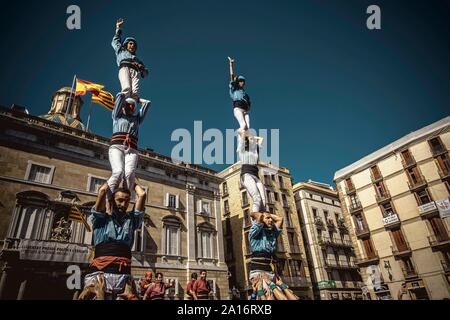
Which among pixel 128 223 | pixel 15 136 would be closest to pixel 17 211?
pixel 15 136

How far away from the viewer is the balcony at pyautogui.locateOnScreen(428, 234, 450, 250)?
80.5 ft

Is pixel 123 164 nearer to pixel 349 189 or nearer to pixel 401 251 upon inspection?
pixel 401 251

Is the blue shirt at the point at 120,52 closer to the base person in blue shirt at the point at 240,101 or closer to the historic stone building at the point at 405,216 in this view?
the base person in blue shirt at the point at 240,101

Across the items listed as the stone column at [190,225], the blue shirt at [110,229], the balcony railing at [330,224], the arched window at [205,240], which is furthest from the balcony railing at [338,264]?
the blue shirt at [110,229]

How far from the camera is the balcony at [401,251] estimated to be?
2672 cm

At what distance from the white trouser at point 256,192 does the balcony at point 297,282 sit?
2829 cm

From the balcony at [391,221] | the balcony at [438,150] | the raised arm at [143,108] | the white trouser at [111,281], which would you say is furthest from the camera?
the balcony at [391,221]

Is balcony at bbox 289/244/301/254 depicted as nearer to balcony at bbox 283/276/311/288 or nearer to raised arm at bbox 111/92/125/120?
balcony at bbox 283/276/311/288

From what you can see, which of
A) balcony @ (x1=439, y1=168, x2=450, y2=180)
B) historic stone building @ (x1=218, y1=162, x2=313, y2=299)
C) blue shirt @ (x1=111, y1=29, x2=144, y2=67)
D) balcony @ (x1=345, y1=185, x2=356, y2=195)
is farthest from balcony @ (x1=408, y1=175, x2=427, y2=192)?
blue shirt @ (x1=111, y1=29, x2=144, y2=67)

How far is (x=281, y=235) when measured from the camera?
3525cm

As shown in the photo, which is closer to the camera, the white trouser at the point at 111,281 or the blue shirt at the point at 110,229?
the white trouser at the point at 111,281

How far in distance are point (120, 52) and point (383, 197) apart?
32011 mm

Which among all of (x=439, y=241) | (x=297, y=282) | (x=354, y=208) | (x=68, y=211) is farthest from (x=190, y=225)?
(x=439, y=241)
